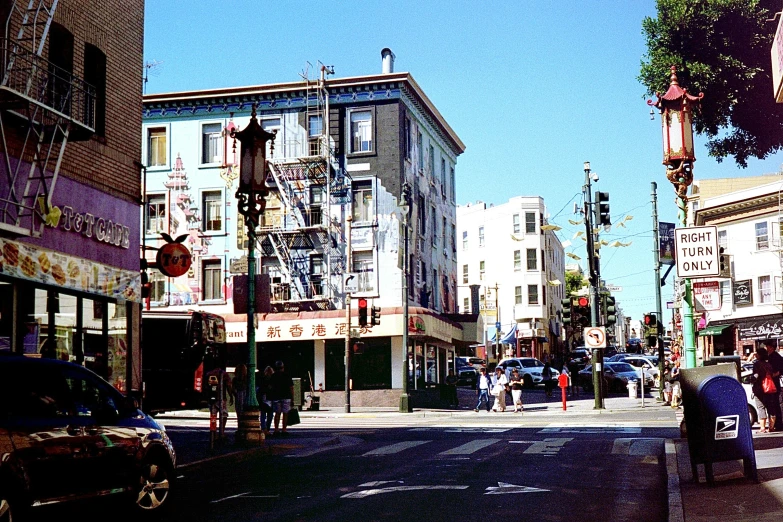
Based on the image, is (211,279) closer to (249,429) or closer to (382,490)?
(249,429)

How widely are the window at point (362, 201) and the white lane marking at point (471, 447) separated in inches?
1014

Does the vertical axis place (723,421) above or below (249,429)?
above

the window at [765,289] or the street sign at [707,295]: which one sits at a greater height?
the window at [765,289]

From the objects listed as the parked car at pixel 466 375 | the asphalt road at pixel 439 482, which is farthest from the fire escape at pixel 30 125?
the parked car at pixel 466 375

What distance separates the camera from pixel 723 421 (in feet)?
34.0

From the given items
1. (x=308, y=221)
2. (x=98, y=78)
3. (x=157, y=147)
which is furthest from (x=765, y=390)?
(x=157, y=147)

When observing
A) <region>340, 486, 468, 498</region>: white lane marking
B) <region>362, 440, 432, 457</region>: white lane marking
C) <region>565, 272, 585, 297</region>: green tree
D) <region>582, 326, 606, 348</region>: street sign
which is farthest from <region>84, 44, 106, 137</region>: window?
<region>565, 272, 585, 297</region>: green tree

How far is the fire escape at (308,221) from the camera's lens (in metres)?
44.0

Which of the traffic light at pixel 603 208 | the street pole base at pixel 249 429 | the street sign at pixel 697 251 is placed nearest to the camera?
the street sign at pixel 697 251

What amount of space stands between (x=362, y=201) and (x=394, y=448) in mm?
27414

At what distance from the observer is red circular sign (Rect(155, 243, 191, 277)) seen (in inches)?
827

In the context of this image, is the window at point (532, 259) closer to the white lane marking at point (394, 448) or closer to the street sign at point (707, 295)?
the white lane marking at point (394, 448)

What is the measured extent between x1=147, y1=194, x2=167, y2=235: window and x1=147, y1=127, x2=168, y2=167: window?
1595 millimetres

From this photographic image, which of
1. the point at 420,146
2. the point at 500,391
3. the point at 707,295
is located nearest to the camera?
the point at 707,295
